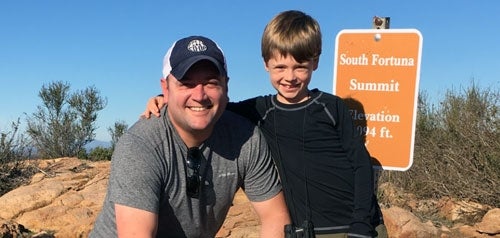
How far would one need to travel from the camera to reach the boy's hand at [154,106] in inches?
119

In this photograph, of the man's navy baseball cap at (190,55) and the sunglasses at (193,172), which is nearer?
the man's navy baseball cap at (190,55)

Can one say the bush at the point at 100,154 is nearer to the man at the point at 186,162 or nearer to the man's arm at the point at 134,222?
the man at the point at 186,162

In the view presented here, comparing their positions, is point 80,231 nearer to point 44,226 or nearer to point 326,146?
point 44,226

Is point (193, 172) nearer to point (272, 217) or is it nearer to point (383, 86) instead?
point (272, 217)

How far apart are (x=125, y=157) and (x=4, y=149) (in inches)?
453

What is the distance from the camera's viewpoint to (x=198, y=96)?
8.91ft

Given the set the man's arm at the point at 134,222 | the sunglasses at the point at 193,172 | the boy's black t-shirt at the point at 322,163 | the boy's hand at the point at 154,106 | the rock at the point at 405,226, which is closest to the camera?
the man's arm at the point at 134,222

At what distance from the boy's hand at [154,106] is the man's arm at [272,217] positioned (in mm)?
686

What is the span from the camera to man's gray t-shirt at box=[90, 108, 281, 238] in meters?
2.67

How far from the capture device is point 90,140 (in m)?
21.7

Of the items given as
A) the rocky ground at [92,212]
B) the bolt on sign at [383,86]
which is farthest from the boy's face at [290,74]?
the rocky ground at [92,212]

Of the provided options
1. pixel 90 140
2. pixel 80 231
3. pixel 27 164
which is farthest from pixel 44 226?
pixel 90 140

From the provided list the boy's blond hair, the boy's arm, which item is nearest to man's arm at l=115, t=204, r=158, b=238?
the boy's arm

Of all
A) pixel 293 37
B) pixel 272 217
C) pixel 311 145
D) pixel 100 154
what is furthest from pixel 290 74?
pixel 100 154
